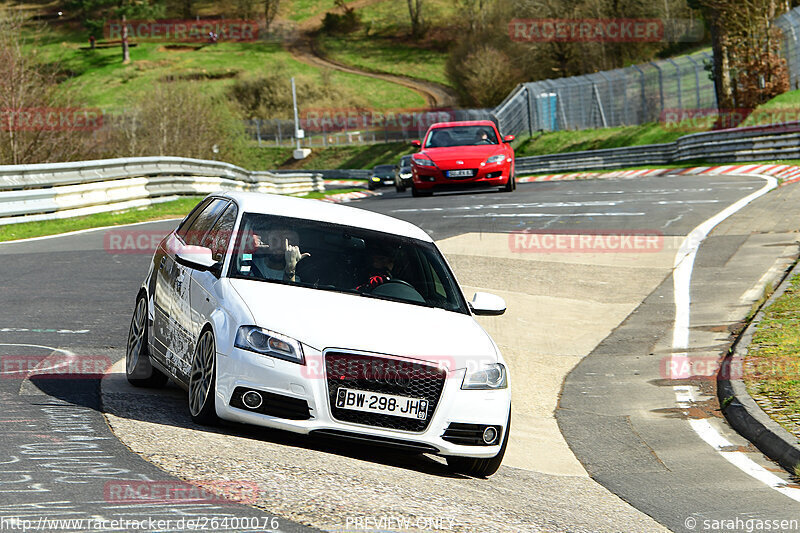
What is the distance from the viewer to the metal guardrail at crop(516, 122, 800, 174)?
32344 millimetres

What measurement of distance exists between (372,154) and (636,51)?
23.3 metres

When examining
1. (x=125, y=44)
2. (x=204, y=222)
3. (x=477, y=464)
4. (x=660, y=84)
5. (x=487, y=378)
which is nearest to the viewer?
(x=487, y=378)

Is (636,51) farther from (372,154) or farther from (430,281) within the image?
(430,281)

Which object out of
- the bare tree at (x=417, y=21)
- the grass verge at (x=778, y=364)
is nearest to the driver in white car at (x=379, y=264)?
the grass verge at (x=778, y=364)

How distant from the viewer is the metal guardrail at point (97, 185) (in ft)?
64.5

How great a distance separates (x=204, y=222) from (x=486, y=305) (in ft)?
7.55

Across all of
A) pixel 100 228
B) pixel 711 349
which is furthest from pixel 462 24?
pixel 711 349

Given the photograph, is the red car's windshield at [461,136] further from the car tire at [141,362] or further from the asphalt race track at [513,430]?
the car tire at [141,362]

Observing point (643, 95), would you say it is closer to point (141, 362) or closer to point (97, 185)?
point (97, 185)

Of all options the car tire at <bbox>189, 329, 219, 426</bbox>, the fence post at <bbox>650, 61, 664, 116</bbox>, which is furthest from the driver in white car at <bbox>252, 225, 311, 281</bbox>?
the fence post at <bbox>650, 61, 664, 116</bbox>

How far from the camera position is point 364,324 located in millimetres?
6613

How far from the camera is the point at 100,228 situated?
65.3 ft

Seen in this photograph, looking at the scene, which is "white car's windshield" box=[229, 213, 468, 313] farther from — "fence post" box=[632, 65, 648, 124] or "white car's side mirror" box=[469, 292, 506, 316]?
"fence post" box=[632, 65, 648, 124]

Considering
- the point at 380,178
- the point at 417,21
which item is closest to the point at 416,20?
the point at 417,21
